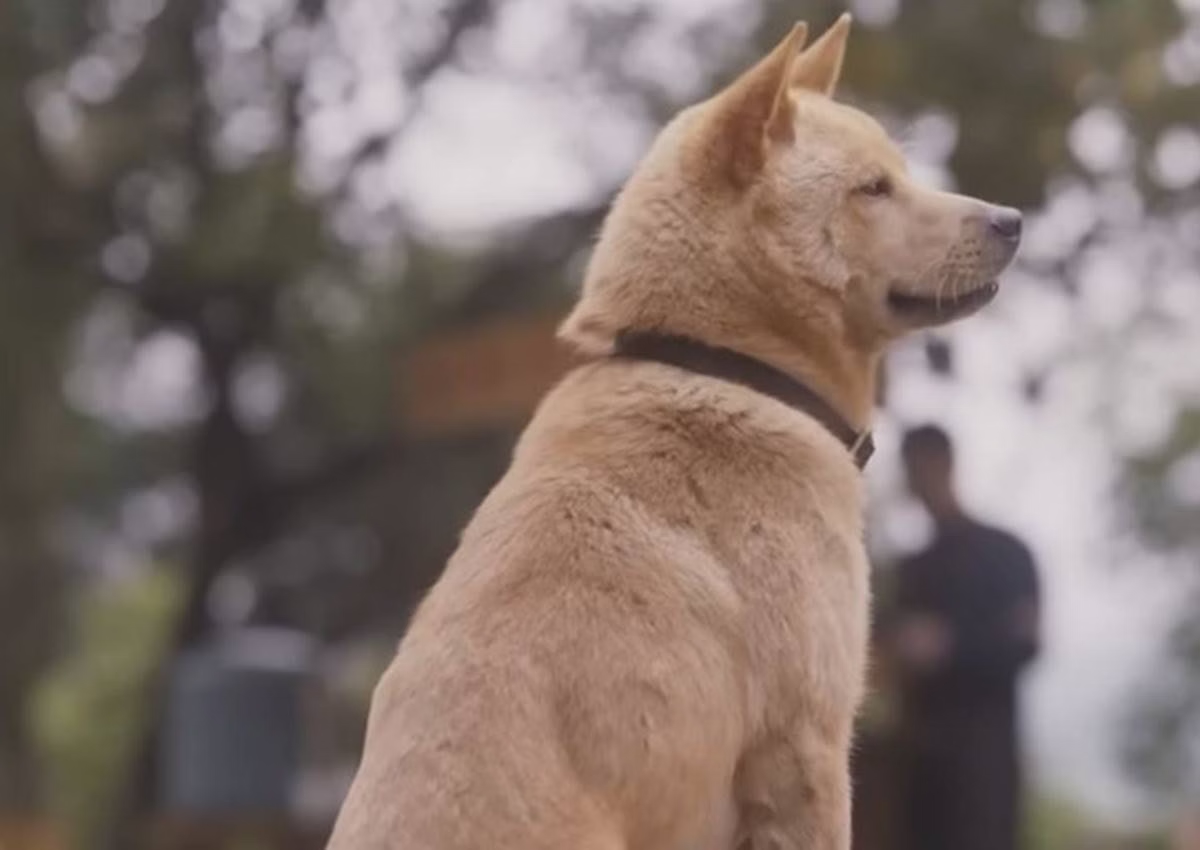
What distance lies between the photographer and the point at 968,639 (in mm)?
8406

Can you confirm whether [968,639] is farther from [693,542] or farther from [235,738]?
[235,738]

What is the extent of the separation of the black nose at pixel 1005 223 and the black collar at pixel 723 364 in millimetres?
427

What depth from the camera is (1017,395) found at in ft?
40.7

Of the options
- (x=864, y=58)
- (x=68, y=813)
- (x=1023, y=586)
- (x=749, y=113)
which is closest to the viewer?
(x=749, y=113)

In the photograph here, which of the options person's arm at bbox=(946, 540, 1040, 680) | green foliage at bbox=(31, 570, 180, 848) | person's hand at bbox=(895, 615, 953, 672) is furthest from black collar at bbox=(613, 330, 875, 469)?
green foliage at bbox=(31, 570, 180, 848)

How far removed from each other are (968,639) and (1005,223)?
14.0 ft

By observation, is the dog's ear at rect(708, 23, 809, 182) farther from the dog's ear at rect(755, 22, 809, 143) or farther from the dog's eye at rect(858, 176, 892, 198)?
the dog's eye at rect(858, 176, 892, 198)

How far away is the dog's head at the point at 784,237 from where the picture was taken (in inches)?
164

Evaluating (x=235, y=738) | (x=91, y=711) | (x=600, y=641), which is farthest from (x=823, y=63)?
(x=91, y=711)

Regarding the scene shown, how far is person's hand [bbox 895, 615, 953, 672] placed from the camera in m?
8.44

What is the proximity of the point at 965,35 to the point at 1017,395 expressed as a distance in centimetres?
181

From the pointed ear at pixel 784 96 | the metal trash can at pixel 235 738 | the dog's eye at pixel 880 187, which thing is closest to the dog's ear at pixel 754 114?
the pointed ear at pixel 784 96

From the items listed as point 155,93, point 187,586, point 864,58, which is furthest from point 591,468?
point 187,586

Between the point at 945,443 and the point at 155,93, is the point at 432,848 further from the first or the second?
the point at 155,93
